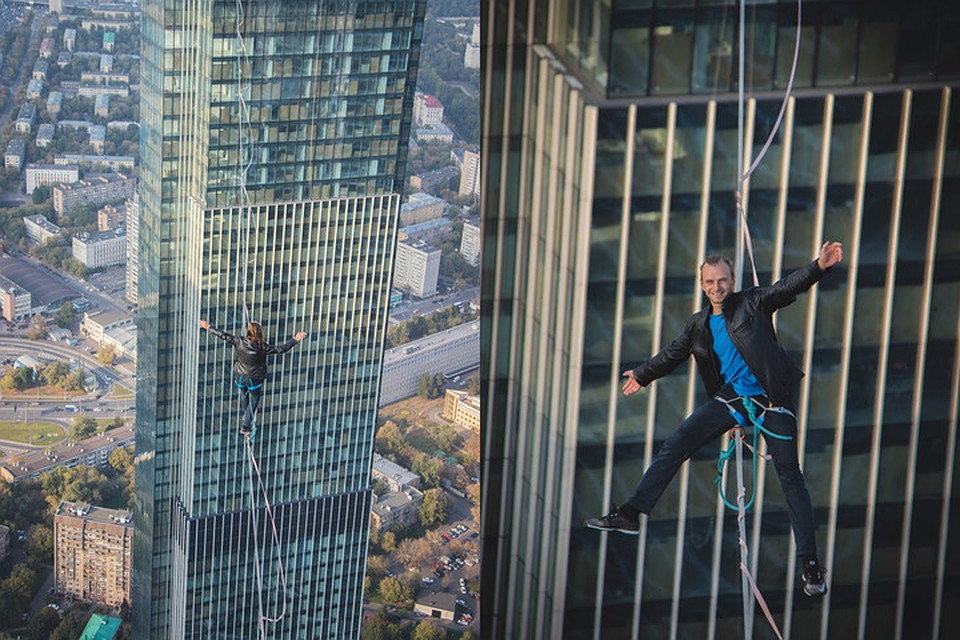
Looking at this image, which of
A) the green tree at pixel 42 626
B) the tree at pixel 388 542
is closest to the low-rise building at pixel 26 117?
the green tree at pixel 42 626

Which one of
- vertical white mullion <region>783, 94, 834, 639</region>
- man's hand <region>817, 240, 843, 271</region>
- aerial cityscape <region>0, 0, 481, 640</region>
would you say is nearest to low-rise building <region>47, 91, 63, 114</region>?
aerial cityscape <region>0, 0, 481, 640</region>

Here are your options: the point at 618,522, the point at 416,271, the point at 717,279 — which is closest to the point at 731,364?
the point at 717,279

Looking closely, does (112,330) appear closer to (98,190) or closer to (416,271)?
(98,190)

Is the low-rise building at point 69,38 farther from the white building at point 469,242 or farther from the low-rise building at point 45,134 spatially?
the white building at point 469,242

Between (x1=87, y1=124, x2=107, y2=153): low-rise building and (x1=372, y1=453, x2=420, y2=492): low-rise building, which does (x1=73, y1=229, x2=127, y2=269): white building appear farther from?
(x1=372, y1=453, x2=420, y2=492): low-rise building

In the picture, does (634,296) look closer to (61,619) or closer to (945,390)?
(945,390)

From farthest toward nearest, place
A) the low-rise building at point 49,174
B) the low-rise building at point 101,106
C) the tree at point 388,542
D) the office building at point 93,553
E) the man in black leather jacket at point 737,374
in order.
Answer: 1. the low-rise building at point 49,174
2. the low-rise building at point 101,106
3. the tree at point 388,542
4. the office building at point 93,553
5. the man in black leather jacket at point 737,374
